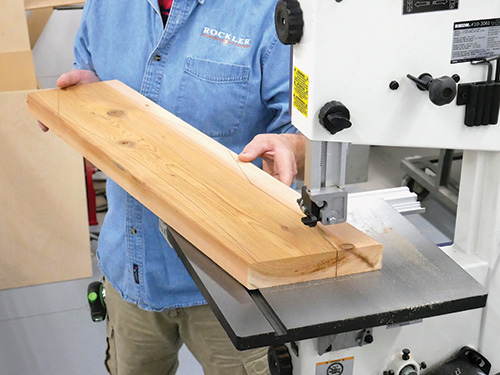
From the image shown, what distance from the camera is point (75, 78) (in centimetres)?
209

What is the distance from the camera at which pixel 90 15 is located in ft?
6.25

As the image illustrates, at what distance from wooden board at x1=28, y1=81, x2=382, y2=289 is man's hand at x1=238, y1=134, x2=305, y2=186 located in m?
0.03

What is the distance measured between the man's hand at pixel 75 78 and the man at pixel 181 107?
87 millimetres

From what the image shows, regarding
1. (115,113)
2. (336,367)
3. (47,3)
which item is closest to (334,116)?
(336,367)

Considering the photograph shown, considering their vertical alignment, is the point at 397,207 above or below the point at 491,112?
below

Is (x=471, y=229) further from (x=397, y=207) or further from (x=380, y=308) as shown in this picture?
(x=380, y=308)

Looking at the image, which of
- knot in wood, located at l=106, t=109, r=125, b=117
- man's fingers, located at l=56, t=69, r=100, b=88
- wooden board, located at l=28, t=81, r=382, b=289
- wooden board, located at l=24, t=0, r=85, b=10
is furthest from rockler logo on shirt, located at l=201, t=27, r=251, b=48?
wooden board, located at l=24, t=0, r=85, b=10

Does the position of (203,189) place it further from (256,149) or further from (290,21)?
(290,21)

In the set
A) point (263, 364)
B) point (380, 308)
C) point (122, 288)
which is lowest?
point (263, 364)

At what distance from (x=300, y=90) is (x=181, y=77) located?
0.68 metres

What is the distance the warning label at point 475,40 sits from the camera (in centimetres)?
114

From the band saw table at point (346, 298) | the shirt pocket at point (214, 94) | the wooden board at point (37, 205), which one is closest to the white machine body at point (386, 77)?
the band saw table at point (346, 298)

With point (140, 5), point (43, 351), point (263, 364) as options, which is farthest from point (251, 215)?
point (43, 351)

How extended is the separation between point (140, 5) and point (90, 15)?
172mm
